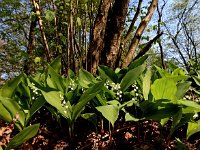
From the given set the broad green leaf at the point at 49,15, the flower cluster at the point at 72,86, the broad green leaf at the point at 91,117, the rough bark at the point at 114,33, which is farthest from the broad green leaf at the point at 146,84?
the broad green leaf at the point at 49,15

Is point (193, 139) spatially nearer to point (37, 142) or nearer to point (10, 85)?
point (37, 142)

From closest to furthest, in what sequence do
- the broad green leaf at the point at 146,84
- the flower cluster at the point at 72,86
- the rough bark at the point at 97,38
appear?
the broad green leaf at the point at 146,84, the flower cluster at the point at 72,86, the rough bark at the point at 97,38

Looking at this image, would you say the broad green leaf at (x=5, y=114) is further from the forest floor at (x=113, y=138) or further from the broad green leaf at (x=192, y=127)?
the broad green leaf at (x=192, y=127)

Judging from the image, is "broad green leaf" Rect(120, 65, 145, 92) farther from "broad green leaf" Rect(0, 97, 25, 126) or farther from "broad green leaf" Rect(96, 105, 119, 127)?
"broad green leaf" Rect(0, 97, 25, 126)

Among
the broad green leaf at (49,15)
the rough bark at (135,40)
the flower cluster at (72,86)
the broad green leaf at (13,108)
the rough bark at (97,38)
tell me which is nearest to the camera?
the broad green leaf at (13,108)

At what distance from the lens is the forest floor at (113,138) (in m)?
1.23

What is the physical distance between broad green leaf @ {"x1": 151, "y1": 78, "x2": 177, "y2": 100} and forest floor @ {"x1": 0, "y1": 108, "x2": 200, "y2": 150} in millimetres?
180

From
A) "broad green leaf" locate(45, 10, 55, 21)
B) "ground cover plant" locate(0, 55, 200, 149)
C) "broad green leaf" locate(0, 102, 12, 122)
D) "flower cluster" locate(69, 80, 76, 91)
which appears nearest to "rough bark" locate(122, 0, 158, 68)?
"broad green leaf" locate(45, 10, 55, 21)

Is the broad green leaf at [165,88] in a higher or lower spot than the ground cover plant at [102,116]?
higher

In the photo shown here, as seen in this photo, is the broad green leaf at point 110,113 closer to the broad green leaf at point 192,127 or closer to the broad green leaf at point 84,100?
the broad green leaf at point 84,100

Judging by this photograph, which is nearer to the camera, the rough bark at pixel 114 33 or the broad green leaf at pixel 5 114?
the broad green leaf at pixel 5 114

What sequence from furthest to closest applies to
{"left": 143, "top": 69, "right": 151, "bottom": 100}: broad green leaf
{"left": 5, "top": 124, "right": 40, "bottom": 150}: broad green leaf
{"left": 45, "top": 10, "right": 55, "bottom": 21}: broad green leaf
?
1. {"left": 45, "top": 10, "right": 55, "bottom": 21}: broad green leaf
2. {"left": 143, "top": 69, "right": 151, "bottom": 100}: broad green leaf
3. {"left": 5, "top": 124, "right": 40, "bottom": 150}: broad green leaf

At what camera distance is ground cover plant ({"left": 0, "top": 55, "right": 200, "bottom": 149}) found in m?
1.15

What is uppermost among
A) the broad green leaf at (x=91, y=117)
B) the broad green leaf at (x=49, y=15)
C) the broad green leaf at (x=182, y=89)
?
the broad green leaf at (x=49, y=15)
